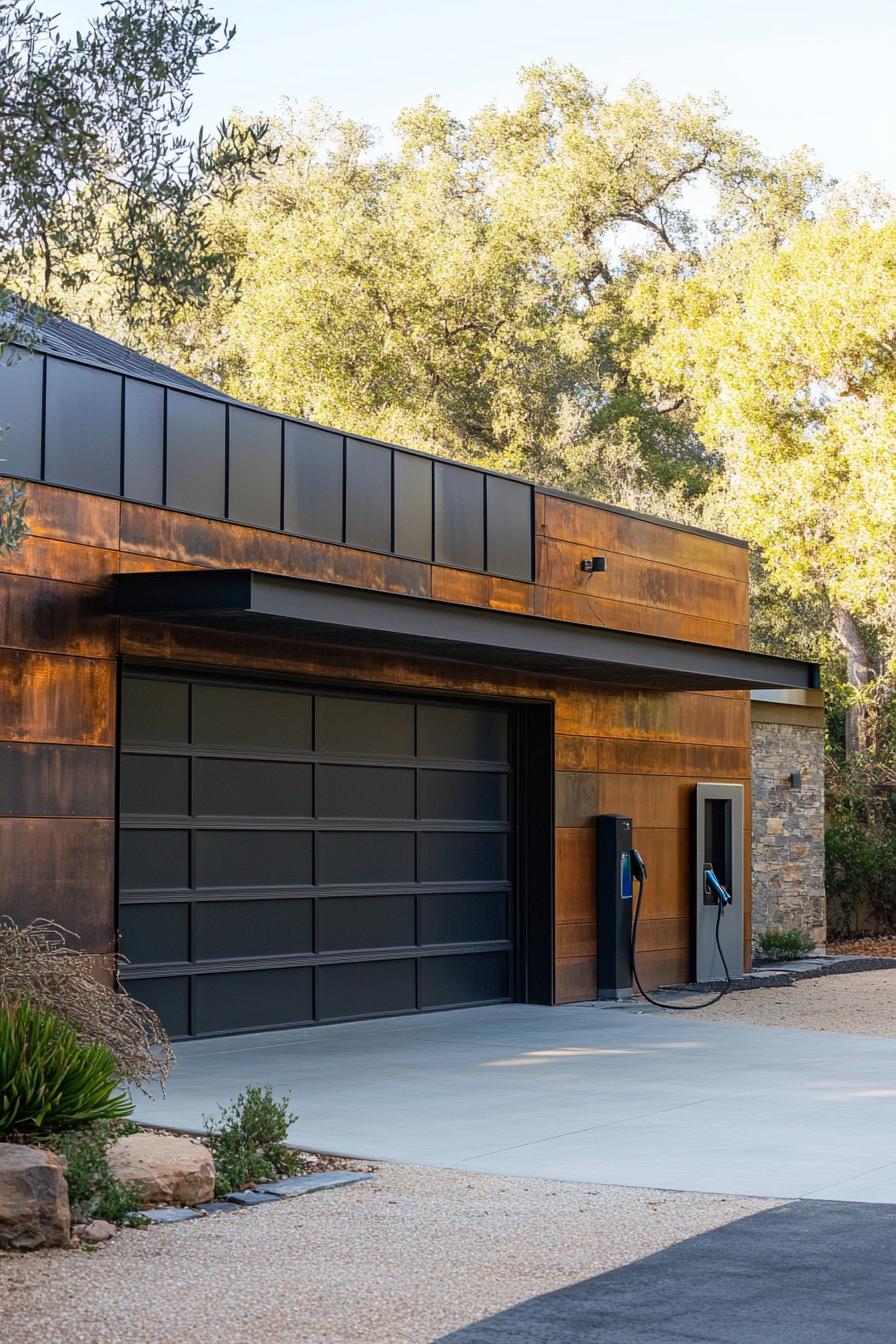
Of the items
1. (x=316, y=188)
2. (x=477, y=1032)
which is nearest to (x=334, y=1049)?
(x=477, y=1032)

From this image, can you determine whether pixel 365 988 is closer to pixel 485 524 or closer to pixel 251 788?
pixel 251 788

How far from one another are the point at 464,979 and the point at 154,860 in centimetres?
429

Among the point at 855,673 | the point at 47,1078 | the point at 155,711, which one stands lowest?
the point at 47,1078

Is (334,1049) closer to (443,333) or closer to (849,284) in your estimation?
(849,284)

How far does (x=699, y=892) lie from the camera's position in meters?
18.7

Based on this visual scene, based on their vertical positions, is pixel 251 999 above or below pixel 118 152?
below

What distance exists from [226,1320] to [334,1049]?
7172 mm

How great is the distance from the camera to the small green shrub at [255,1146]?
8.45 m

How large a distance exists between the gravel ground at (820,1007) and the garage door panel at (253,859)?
3.98 metres

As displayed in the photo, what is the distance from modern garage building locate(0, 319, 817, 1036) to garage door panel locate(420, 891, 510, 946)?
0.03m

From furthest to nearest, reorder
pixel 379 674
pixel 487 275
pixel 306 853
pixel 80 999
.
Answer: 1. pixel 487 275
2. pixel 379 674
3. pixel 306 853
4. pixel 80 999

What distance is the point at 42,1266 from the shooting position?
22.2 ft

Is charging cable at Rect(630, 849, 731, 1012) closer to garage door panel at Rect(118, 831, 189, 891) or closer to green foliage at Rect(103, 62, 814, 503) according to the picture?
garage door panel at Rect(118, 831, 189, 891)

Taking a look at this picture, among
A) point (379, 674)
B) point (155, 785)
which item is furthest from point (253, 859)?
point (379, 674)
